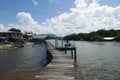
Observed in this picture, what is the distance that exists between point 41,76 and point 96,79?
9.12m

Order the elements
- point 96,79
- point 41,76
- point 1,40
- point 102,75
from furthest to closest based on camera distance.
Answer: point 1,40, point 102,75, point 96,79, point 41,76

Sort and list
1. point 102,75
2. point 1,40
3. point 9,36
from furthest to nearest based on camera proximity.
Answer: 1. point 9,36
2. point 1,40
3. point 102,75

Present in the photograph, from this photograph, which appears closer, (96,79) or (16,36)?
(96,79)

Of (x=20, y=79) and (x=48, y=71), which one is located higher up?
(x=48, y=71)

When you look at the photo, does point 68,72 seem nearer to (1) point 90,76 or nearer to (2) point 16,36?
(1) point 90,76

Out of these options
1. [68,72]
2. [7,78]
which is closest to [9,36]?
[7,78]

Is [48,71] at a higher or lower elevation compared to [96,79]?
higher

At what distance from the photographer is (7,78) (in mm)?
29188

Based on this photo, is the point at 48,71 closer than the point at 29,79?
Yes

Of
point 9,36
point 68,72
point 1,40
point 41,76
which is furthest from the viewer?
point 9,36

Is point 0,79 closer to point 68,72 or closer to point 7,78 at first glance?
point 7,78

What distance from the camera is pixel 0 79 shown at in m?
28.8

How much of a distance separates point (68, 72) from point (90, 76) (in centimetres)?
753

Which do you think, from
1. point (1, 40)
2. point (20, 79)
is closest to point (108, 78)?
point (20, 79)
